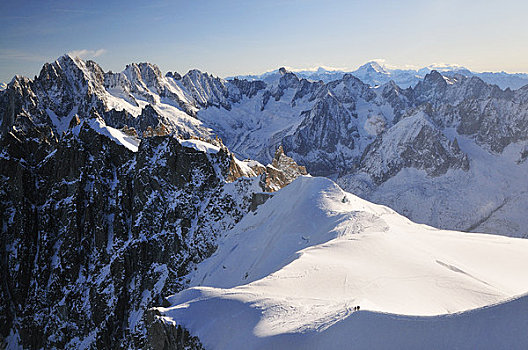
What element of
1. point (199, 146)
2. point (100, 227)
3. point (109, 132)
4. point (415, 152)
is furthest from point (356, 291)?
point (415, 152)

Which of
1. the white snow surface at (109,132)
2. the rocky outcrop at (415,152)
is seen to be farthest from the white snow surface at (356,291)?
the rocky outcrop at (415,152)

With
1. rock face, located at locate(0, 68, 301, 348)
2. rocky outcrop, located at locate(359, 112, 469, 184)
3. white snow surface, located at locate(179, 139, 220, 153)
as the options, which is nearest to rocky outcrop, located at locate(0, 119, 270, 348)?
rock face, located at locate(0, 68, 301, 348)

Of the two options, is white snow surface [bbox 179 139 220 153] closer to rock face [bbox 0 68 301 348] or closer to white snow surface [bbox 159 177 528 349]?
rock face [bbox 0 68 301 348]

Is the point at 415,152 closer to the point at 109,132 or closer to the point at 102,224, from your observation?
the point at 109,132

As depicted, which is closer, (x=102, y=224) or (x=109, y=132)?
(x=102, y=224)

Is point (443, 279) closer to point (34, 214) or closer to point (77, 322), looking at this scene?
point (77, 322)

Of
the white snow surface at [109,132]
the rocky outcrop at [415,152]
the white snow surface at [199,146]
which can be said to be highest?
the white snow surface at [109,132]

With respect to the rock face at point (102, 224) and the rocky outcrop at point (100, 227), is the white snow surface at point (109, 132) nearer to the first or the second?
the rock face at point (102, 224)

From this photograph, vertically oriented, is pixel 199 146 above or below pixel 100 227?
above
